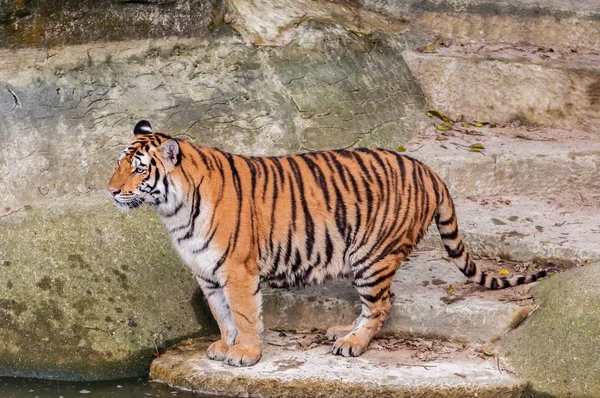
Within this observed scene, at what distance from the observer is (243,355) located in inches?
214

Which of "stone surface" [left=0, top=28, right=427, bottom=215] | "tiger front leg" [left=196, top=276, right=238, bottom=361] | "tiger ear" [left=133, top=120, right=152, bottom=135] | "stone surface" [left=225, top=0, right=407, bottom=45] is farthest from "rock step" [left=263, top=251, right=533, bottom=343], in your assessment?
"stone surface" [left=225, top=0, right=407, bottom=45]

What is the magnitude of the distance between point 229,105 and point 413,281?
201 cm

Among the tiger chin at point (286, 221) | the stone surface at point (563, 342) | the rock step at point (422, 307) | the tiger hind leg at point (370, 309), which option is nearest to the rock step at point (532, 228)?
the rock step at point (422, 307)

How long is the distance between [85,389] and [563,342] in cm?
280

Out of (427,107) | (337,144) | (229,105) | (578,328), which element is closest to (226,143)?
(229,105)

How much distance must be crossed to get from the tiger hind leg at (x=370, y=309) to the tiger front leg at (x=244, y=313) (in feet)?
1.63

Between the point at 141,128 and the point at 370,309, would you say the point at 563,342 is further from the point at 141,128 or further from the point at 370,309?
the point at 141,128

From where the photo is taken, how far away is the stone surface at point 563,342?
5.27 metres

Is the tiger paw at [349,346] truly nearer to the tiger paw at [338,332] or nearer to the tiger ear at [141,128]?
the tiger paw at [338,332]

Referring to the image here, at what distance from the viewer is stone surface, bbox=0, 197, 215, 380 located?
573 cm

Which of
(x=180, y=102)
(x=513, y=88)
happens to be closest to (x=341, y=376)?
(x=180, y=102)

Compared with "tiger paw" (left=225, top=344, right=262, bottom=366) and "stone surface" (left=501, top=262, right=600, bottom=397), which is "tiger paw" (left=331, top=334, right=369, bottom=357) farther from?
"stone surface" (left=501, top=262, right=600, bottom=397)

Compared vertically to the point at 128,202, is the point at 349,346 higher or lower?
lower

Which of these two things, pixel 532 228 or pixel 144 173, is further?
pixel 532 228
